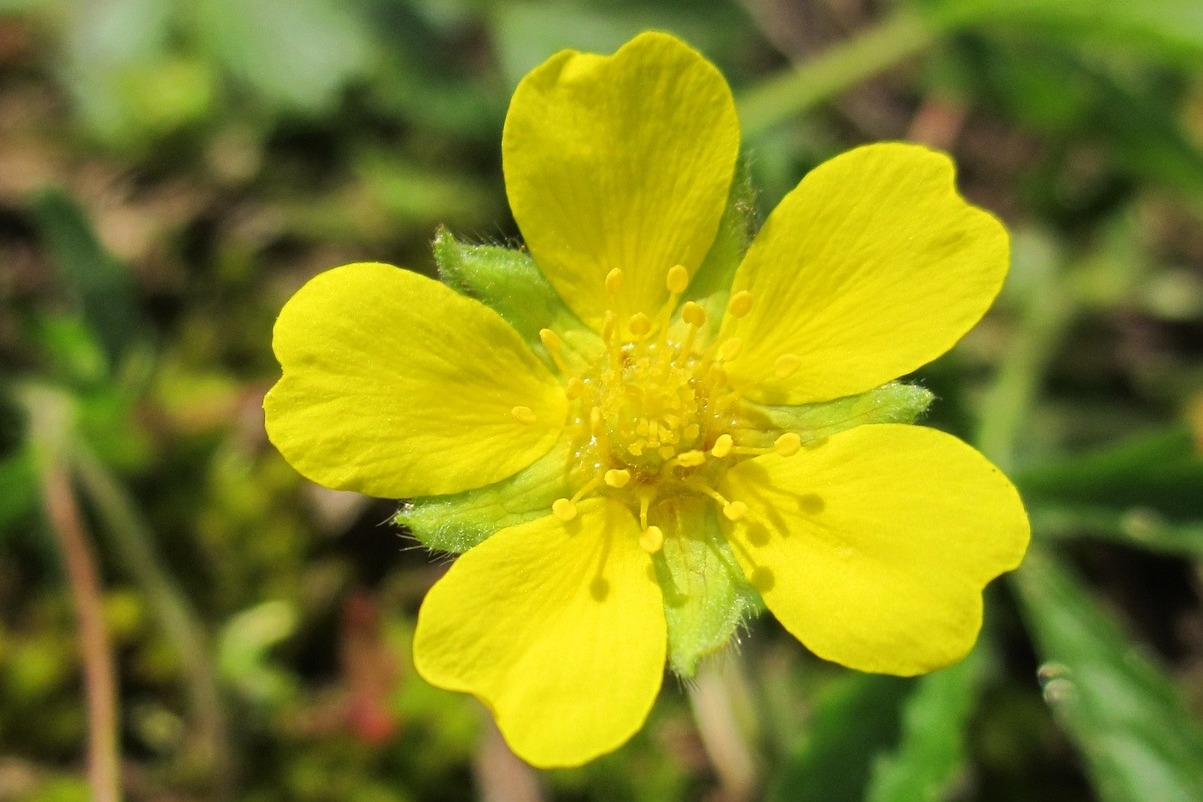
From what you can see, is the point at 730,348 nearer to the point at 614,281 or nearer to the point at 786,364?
the point at 786,364

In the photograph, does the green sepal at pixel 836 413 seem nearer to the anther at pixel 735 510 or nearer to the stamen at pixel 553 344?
the anther at pixel 735 510

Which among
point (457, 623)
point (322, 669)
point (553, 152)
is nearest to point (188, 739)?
point (322, 669)

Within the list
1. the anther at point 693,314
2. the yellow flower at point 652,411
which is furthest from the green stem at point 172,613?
the anther at point 693,314

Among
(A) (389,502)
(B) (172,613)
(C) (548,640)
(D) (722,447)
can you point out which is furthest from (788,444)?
(B) (172,613)

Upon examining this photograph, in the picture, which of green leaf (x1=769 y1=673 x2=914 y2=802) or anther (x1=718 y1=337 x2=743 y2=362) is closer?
anther (x1=718 y1=337 x2=743 y2=362)

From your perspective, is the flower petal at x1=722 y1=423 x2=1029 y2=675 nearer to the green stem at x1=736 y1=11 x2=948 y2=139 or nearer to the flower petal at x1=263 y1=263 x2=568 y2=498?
the flower petal at x1=263 y1=263 x2=568 y2=498

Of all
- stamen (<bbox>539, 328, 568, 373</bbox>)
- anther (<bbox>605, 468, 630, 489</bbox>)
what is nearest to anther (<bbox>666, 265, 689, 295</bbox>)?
stamen (<bbox>539, 328, 568, 373</bbox>)
